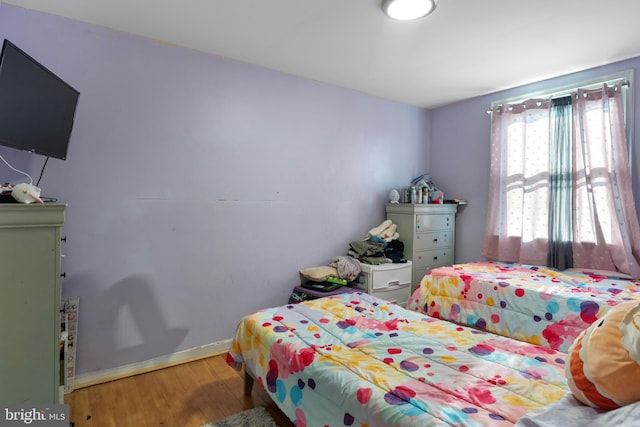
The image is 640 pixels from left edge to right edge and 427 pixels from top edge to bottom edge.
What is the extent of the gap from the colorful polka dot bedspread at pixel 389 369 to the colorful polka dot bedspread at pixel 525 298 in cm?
79

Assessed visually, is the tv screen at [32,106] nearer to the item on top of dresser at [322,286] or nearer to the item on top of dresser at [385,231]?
the item on top of dresser at [322,286]

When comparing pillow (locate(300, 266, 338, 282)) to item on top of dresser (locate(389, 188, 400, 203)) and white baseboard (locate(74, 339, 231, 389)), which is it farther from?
item on top of dresser (locate(389, 188, 400, 203))

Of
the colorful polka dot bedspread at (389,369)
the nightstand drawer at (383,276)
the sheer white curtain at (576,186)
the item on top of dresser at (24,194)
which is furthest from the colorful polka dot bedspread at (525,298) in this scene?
the item on top of dresser at (24,194)

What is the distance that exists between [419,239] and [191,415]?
2.65 metres

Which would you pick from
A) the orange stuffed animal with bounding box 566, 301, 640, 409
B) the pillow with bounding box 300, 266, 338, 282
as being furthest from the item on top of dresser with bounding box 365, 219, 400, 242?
the orange stuffed animal with bounding box 566, 301, 640, 409

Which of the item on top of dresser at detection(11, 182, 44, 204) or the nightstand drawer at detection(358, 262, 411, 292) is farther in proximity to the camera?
the nightstand drawer at detection(358, 262, 411, 292)

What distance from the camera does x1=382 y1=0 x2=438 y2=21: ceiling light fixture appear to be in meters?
1.94

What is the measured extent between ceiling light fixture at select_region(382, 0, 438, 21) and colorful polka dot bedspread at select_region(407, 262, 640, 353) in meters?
2.00

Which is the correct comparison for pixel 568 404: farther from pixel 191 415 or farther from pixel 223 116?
pixel 223 116

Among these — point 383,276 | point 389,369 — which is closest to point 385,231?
point 383,276

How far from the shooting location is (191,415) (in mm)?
1953

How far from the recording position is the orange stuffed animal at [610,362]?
88 cm

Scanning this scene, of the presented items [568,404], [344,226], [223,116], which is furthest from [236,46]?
[568,404]

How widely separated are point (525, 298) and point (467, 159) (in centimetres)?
A: 195
